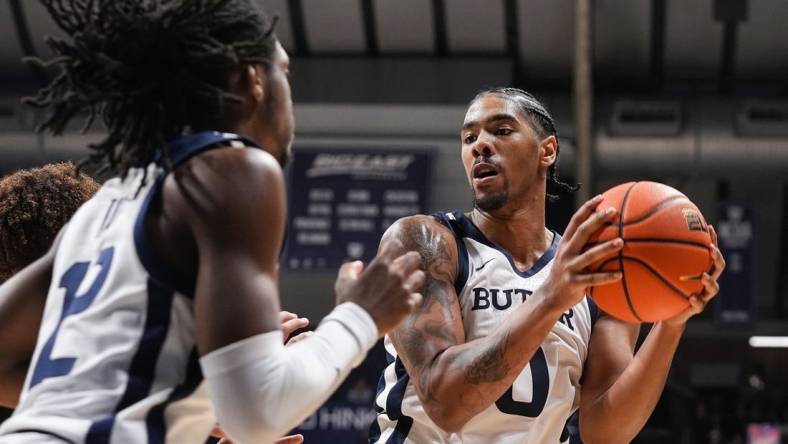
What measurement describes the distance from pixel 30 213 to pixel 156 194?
1.14 m

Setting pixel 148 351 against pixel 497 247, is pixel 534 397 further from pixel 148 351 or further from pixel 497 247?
pixel 148 351

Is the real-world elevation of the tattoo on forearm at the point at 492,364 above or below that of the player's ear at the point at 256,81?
below

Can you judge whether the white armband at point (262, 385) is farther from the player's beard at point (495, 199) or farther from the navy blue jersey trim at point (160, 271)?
the player's beard at point (495, 199)

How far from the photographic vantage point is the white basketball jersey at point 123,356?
2006 millimetres

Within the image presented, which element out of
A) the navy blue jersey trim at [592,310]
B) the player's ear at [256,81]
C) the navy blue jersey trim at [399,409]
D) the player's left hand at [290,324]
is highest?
the player's ear at [256,81]

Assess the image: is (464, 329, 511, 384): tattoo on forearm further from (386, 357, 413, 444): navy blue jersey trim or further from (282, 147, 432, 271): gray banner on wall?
(282, 147, 432, 271): gray banner on wall

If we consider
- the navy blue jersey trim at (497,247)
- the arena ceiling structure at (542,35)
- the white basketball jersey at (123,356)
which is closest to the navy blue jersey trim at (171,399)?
the white basketball jersey at (123,356)

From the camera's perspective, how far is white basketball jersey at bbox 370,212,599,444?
3.44 metres

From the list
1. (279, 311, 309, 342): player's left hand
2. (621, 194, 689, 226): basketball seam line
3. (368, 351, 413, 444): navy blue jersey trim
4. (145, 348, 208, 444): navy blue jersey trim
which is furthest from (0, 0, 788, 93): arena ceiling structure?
(145, 348, 208, 444): navy blue jersey trim

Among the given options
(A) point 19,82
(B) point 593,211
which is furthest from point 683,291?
(A) point 19,82

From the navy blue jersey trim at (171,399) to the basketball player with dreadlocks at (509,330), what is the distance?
115 cm

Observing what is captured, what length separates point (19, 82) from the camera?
38.8ft

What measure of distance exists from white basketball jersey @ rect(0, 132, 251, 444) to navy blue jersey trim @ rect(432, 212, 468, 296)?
1.53m

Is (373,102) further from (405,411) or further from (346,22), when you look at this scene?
(405,411)
